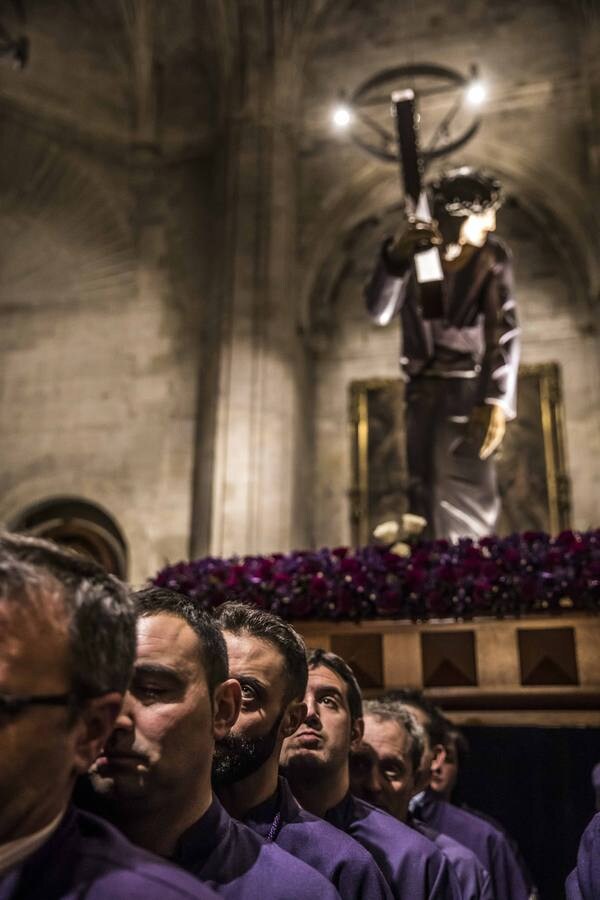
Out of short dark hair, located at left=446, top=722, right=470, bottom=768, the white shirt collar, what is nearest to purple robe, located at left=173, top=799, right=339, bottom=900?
the white shirt collar

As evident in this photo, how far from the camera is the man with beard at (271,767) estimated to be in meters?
1.97

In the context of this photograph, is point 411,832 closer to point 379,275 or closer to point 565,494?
point 379,275

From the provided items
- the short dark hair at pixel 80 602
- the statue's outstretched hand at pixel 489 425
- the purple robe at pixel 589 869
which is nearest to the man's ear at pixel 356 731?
the purple robe at pixel 589 869

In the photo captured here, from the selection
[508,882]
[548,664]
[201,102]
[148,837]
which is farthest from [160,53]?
[148,837]

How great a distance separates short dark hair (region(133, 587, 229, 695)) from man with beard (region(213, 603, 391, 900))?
277 mm

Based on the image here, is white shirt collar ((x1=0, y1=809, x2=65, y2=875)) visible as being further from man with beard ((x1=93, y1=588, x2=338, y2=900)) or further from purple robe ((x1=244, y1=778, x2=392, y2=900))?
purple robe ((x1=244, y1=778, x2=392, y2=900))

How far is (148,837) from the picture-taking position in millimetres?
1614

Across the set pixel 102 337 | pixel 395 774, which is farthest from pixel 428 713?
pixel 102 337

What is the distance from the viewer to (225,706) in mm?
1827

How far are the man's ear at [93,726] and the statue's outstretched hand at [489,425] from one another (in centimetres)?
415

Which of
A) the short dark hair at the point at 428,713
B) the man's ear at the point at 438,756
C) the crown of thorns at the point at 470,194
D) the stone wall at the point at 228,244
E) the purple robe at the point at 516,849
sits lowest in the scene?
the purple robe at the point at 516,849

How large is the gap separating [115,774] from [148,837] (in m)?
0.14

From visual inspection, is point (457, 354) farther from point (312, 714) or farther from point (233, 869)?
point (233, 869)

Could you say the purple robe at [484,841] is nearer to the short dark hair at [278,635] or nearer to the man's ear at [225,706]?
the short dark hair at [278,635]
